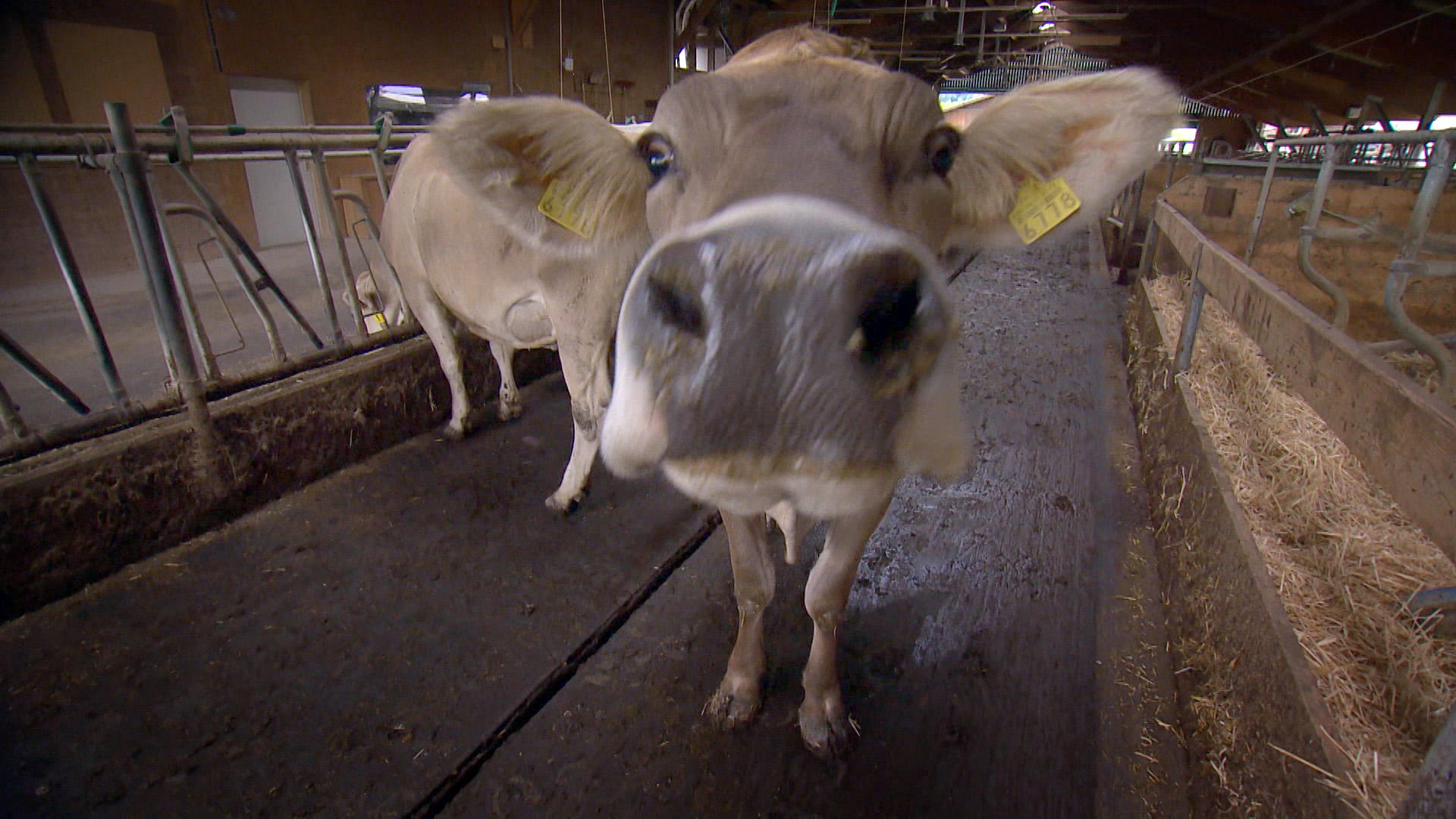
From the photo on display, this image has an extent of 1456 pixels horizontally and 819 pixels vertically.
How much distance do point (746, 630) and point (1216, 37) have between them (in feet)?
53.4

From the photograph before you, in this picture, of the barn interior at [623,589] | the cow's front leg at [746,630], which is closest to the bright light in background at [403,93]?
the barn interior at [623,589]

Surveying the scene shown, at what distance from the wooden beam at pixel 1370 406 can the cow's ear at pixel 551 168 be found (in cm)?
172

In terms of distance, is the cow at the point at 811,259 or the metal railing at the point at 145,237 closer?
the cow at the point at 811,259

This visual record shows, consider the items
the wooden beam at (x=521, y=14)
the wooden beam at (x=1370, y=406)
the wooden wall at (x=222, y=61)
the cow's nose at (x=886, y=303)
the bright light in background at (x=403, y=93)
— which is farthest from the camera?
the wooden beam at (x=521, y=14)

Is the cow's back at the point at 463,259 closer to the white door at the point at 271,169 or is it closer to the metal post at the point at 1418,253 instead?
the metal post at the point at 1418,253

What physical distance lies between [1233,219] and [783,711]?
657 cm

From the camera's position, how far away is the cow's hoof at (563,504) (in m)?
3.13

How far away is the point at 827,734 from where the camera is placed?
6.13 feet

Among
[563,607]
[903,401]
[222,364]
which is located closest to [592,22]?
[222,364]

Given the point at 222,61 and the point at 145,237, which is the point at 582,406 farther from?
the point at 222,61

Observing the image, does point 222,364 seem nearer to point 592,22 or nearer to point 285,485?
point 285,485

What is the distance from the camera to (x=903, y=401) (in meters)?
0.93

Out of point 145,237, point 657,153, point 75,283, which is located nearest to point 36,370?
point 75,283

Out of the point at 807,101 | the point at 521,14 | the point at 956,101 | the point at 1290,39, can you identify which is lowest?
the point at 807,101
